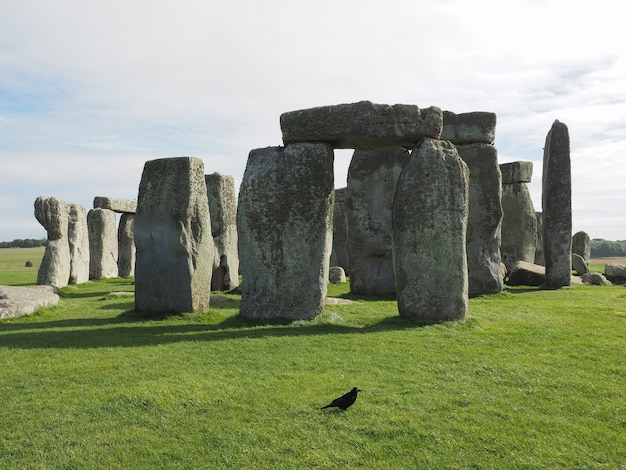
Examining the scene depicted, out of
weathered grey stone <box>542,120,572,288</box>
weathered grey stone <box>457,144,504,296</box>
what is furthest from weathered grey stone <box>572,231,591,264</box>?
weathered grey stone <box>457,144,504,296</box>

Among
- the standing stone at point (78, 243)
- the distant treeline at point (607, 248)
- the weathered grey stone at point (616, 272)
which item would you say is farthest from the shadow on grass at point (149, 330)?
the distant treeline at point (607, 248)

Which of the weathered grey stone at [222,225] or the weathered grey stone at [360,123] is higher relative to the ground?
the weathered grey stone at [360,123]

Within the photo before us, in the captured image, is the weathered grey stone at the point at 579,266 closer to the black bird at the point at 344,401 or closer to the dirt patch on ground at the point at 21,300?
the dirt patch on ground at the point at 21,300

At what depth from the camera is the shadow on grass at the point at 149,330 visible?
24.9 ft

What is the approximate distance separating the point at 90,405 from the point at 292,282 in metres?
4.32

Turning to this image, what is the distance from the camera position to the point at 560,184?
15.5m

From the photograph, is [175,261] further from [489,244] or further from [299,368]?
[489,244]

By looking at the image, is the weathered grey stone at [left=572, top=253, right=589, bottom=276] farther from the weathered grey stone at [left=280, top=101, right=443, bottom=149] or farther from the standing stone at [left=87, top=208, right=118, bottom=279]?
the standing stone at [left=87, top=208, right=118, bottom=279]

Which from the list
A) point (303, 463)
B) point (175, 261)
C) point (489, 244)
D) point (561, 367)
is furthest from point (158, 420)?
point (489, 244)

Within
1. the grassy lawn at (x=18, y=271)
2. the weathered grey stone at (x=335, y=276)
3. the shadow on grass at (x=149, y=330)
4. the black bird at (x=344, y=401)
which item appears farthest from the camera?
the grassy lawn at (x=18, y=271)

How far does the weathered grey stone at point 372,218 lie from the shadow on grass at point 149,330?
4.65 m

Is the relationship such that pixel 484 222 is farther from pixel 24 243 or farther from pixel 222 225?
pixel 24 243

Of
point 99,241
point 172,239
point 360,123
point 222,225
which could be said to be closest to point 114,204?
point 99,241

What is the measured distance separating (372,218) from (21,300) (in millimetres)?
7885
